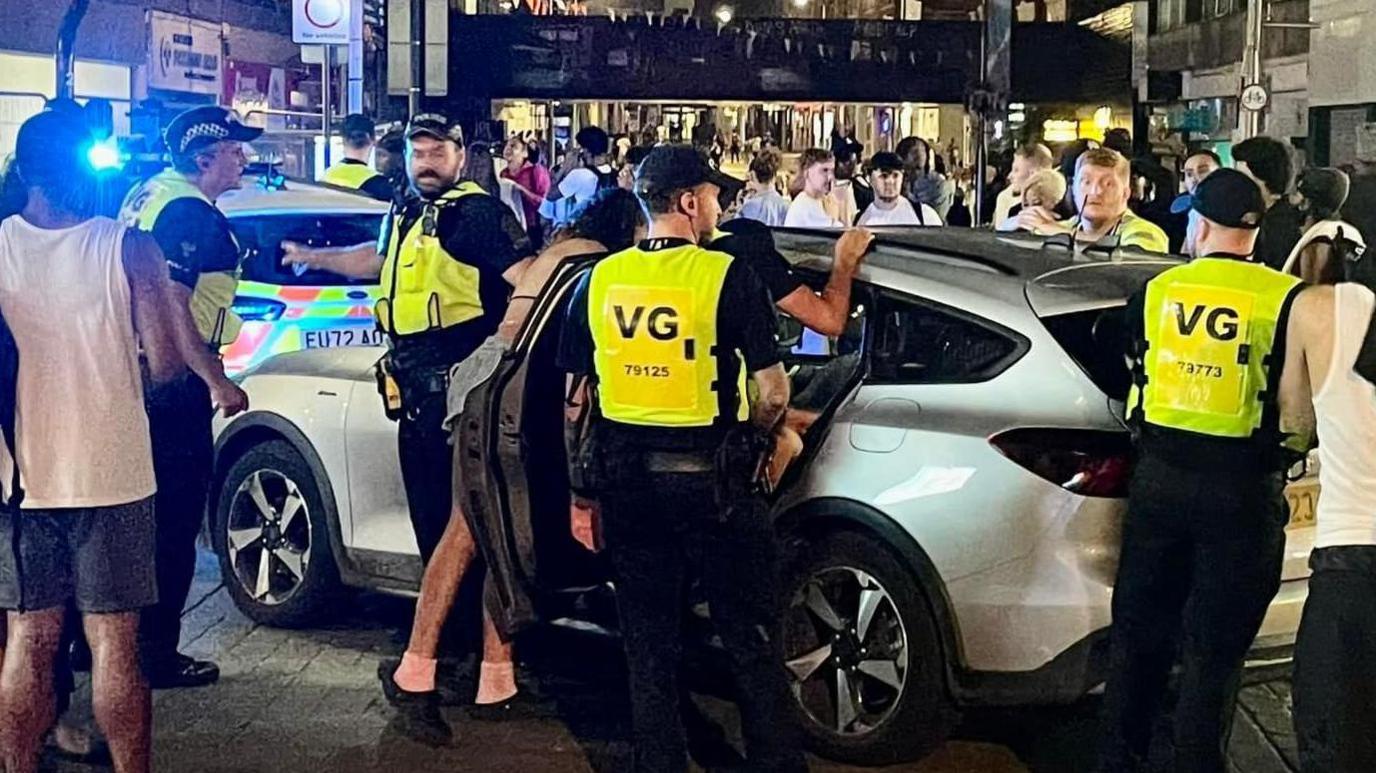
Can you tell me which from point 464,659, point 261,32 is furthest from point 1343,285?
point 261,32

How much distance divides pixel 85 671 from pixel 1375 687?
4.48 metres

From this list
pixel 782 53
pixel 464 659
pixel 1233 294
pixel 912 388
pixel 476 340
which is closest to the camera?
pixel 1233 294

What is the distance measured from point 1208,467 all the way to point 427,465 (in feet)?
8.91

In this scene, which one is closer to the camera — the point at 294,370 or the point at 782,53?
the point at 294,370

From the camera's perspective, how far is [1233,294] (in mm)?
4613

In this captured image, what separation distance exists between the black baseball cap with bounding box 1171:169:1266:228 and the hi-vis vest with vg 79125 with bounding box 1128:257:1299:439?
4.2 inches

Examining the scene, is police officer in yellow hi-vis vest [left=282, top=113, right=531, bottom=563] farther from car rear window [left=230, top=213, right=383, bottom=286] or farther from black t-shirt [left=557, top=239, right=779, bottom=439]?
car rear window [left=230, top=213, right=383, bottom=286]

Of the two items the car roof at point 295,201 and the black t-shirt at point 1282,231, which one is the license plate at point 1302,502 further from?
the car roof at point 295,201

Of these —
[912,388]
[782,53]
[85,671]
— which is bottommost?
[85,671]

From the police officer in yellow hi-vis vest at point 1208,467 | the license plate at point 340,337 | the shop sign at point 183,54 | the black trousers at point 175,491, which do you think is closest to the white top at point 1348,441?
the police officer in yellow hi-vis vest at point 1208,467

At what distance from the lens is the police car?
30.5 ft

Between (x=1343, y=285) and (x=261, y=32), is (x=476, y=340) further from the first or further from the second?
(x=261, y=32)

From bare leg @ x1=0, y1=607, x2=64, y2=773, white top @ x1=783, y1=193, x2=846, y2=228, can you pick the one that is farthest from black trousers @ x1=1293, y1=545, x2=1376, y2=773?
white top @ x1=783, y1=193, x2=846, y2=228

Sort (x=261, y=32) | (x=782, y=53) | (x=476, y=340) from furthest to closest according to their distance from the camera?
1. (x=261, y=32)
2. (x=782, y=53)
3. (x=476, y=340)
